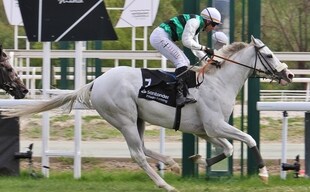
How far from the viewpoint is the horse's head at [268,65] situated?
364 inches

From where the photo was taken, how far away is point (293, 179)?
32.9ft

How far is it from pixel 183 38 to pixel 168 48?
33 centimetres

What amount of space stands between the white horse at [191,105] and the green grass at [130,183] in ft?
1.35

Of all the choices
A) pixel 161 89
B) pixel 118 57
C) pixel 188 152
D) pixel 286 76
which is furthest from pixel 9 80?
pixel 118 57

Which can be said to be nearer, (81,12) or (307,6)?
(81,12)

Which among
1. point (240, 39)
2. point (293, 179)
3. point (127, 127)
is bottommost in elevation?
point (293, 179)

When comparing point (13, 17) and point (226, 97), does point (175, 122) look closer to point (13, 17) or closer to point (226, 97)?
point (226, 97)

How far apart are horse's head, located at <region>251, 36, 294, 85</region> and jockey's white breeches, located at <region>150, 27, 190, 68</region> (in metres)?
0.83

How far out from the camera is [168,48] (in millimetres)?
9398

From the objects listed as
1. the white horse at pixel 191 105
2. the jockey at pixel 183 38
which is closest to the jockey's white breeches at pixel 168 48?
the jockey at pixel 183 38

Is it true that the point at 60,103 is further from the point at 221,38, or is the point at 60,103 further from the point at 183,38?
the point at 221,38

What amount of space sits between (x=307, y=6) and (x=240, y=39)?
33.5ft

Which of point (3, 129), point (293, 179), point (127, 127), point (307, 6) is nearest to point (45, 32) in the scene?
point (3, 129)

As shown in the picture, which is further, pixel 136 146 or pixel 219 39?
pixel 219 39
